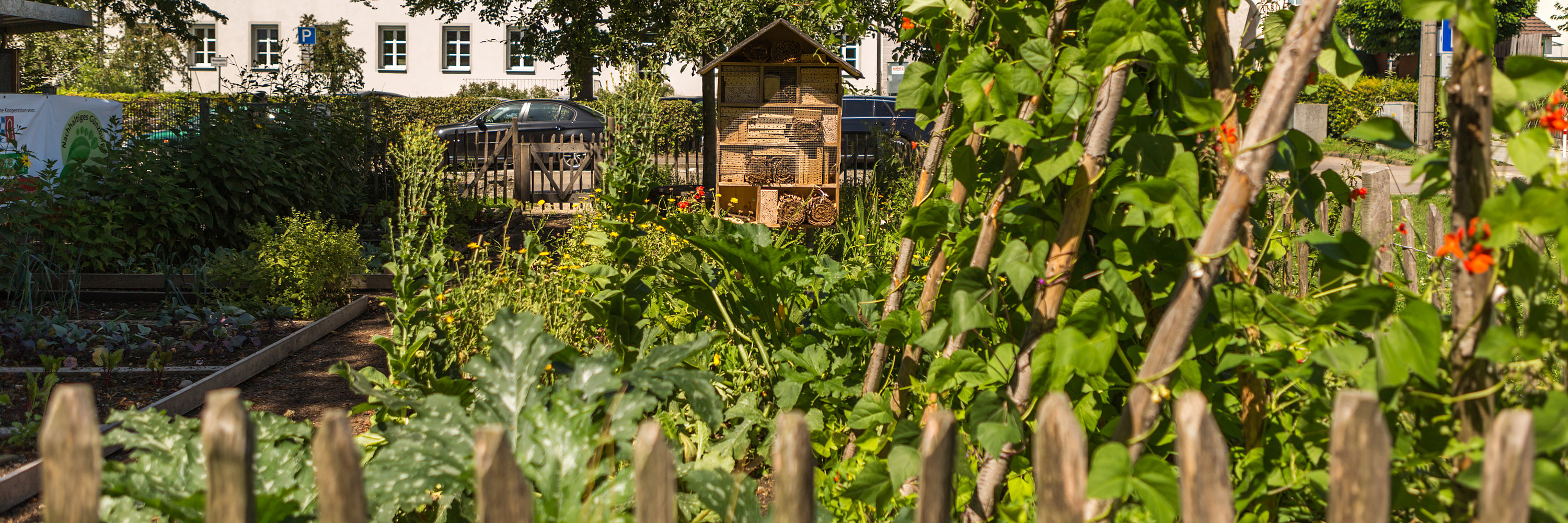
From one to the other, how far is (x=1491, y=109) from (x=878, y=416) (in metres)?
1.33

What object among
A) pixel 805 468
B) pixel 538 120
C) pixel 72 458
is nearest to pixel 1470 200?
pixel 805 468

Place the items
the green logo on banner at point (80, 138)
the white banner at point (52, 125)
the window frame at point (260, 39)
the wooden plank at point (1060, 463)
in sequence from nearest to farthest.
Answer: the wooden plank at point (1060, 463), the white banner at point (52, 125), the green logo on banner at point (80, 138), the window frame at point (260, 39)

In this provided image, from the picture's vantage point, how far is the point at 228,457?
114cm

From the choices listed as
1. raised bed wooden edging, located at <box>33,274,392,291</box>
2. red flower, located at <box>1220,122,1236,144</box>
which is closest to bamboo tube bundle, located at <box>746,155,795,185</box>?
raised bed wooden edging, located at <box>33,274,392,291</box>

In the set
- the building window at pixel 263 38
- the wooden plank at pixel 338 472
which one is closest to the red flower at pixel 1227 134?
the wooden plank at pixel 338 472

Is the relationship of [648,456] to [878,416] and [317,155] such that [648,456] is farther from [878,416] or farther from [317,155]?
[317,155]

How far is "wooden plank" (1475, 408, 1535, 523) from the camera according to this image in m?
0.97

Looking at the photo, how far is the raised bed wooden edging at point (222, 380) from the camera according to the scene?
2.71 metres

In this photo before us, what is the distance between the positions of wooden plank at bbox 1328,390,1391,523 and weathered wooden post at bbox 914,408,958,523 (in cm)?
41

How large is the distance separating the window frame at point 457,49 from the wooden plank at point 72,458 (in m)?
30.9

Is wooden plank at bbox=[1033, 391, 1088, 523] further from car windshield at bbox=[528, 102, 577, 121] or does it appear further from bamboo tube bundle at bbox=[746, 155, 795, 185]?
car windshield at bbox=[528, 102, 577, 121]

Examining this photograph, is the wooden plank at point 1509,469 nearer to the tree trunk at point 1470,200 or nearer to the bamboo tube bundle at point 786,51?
the tree trunk at point 1470,200

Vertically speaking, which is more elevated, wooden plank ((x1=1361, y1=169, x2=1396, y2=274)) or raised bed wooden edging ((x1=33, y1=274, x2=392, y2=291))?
wooden plank ((x1=1361, y1=169, x2=1396, y2=274))

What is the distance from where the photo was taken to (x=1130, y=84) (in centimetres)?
168
